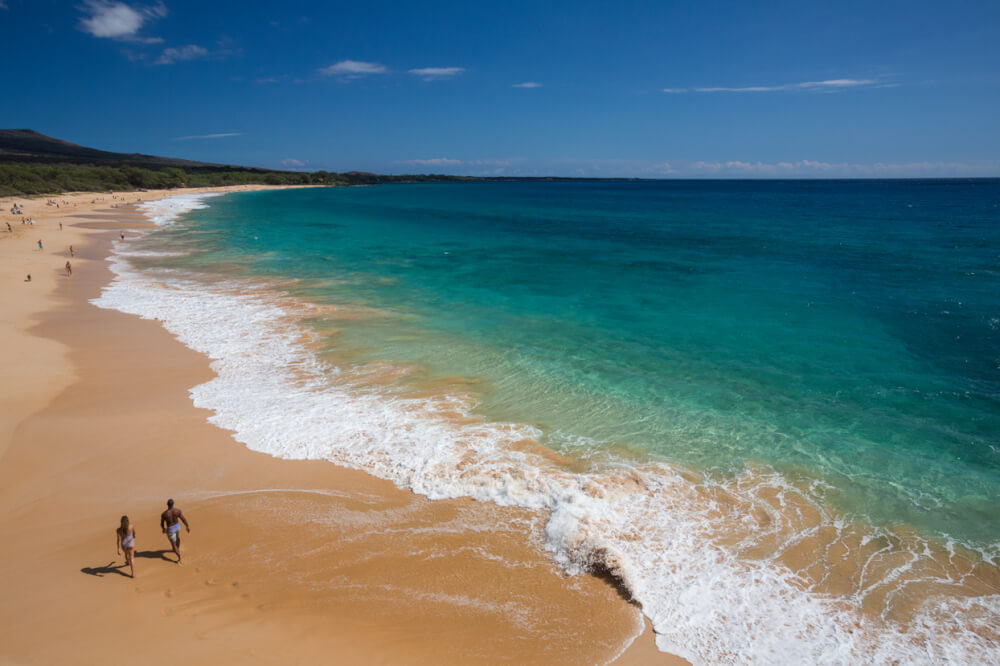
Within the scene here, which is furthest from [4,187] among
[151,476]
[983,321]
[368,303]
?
[983,321]

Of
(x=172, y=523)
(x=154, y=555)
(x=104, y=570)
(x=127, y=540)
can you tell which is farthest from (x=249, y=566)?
(x=104, y=570)

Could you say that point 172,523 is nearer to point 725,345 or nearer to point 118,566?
point 118,566

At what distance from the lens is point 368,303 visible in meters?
24.2

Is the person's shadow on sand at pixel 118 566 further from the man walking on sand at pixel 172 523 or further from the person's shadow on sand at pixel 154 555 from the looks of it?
the man walking on sand at pixel 172 523

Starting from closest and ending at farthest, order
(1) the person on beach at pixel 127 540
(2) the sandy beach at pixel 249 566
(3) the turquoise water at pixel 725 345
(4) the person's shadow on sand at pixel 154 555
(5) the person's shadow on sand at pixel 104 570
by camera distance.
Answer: (2) the sandy beach at pixel 249 566 < (1) the person on beach at pixel 127 540 < (5) the person's shadow on sand at pixel 104 570 < (4) the person's shadow on sand at pixel 154 555 < (3) the turquoise water at pixel 725 345

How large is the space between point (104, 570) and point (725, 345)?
1803 centimetres

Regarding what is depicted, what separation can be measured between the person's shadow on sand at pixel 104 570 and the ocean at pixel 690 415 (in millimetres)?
3843

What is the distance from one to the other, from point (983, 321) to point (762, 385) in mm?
13321

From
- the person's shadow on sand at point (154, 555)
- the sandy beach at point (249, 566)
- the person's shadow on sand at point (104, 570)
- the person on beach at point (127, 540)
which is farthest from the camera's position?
the person's shadow on sand at point (154, 555)

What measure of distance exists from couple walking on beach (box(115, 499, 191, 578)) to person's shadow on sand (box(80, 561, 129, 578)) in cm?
13

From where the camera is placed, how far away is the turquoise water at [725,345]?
11.3 meters

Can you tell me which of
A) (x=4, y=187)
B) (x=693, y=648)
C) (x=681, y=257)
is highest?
(x=4, y=187)

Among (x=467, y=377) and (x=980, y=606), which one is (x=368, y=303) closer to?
(x=467, y=377)

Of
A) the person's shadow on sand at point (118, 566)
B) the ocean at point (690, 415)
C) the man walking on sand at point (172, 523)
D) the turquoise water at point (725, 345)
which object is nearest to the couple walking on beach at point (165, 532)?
the man walking on sand at point (172, 523)
